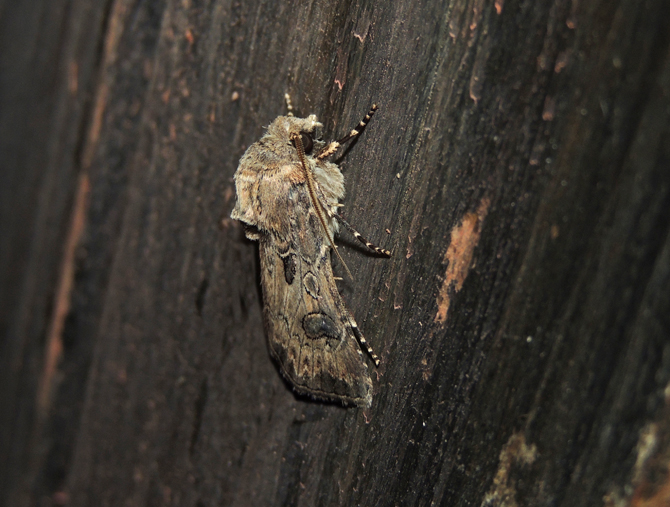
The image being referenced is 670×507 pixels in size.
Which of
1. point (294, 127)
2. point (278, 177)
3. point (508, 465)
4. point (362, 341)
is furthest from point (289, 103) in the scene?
point (508, 465)

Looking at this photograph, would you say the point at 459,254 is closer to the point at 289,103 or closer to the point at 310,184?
the point at 310,184

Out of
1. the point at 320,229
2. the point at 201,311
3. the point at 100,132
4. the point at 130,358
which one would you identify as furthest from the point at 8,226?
the point at 320,229

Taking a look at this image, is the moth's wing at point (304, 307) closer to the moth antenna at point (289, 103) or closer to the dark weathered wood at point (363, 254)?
the dark weathered wood at point (363, 254)

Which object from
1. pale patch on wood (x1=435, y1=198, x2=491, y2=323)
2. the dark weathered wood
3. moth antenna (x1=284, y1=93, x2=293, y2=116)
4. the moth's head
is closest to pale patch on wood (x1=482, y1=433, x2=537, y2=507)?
the dark weathered wood

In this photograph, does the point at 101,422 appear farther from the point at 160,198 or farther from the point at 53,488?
the point at 160,198

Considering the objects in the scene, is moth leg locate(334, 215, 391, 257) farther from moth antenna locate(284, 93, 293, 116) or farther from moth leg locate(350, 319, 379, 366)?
moth antenna locate(284, 93, 293, 116)

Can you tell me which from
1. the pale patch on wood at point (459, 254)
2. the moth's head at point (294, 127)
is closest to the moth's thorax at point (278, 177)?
the moth's head at point (294, 127)
